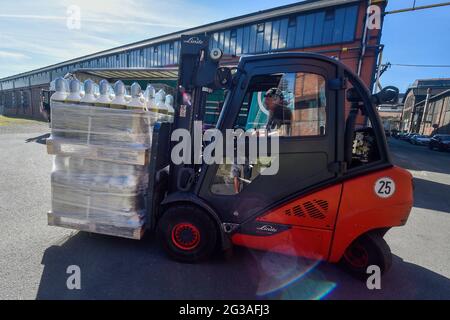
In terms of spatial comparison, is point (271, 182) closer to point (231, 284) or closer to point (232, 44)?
point (231, 284)

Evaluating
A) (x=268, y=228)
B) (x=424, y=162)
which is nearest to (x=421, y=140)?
(x=424, y=162)

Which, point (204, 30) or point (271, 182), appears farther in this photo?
point (204, 30)

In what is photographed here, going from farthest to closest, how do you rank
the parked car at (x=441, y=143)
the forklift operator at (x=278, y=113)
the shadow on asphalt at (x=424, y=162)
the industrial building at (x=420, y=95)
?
the industrial building at (x=420, y=95) < the parked car at (x=441, y=143) < the shadow on asphalt at (x=424, y=162) < the forklift operator at (x=278, y=113)

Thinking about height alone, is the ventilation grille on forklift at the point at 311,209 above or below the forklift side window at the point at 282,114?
below

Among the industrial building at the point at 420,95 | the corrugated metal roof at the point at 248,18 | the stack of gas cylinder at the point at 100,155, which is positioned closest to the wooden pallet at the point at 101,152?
the stack of gas cylinder at the point at 100,155

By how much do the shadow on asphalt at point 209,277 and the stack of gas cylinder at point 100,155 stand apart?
35 centimetres

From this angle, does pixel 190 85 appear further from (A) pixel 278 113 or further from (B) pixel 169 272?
(B) pixel 169 272

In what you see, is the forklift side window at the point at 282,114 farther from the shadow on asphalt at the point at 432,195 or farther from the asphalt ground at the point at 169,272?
the shadow on asphalt at the point at 432,195

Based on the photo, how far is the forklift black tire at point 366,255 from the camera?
9.02 ft

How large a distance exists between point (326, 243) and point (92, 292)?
2426mm

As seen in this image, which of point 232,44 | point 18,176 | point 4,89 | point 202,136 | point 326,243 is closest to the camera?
point 326,243

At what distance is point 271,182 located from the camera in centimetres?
278

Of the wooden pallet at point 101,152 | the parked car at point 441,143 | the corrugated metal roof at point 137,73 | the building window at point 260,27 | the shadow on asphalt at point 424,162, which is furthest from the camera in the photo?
the parked car at point 441,143

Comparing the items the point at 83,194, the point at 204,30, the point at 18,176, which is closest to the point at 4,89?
the point at 204,30
